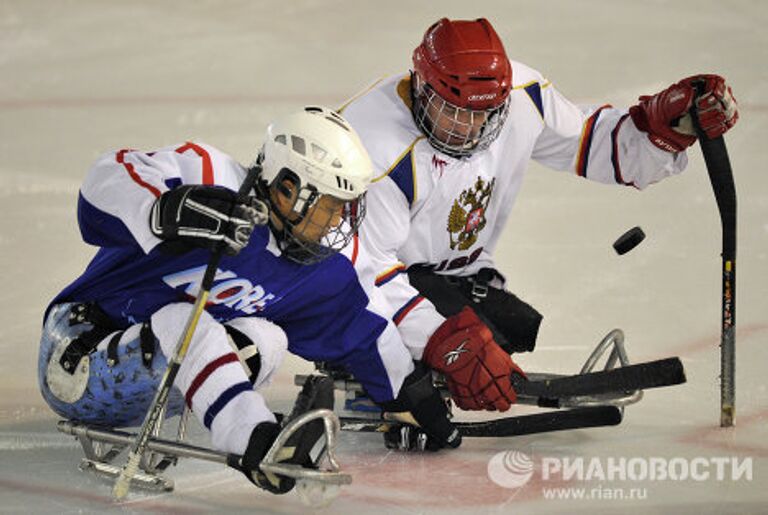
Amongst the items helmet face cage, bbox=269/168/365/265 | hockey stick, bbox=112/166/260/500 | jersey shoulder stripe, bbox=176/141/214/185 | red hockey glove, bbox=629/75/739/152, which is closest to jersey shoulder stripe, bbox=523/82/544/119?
red hockey glove, bbox=629/75/739/152

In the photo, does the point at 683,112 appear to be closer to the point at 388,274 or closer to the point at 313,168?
the point at 388,274

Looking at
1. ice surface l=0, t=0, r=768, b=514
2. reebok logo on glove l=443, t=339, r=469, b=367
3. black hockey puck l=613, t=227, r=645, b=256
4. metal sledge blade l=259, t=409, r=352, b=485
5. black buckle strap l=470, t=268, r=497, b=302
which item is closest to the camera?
Result: metal sledge blade l=259, t=409, r=352, b=485

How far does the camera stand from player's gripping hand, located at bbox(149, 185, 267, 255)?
3.32m

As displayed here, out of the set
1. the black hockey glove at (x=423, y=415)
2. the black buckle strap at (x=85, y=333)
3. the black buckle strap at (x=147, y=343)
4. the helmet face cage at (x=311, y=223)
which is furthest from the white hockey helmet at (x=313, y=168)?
the black hockey glove at (x=423, y=415)

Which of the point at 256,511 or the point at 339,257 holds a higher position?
the point at 339,257

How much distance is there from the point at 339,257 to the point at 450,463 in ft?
2.07

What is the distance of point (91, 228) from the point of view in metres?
3.76

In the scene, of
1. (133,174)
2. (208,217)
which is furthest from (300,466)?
(133,174)

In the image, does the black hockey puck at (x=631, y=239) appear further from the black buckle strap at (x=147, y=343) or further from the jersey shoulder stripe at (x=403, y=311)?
the black buckle strap at (x=147, y=343)

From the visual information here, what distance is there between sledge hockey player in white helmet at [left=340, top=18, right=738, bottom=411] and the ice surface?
32cm

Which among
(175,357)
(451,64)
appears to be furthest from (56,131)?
(175,357)

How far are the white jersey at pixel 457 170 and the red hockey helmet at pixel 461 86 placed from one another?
0.08m

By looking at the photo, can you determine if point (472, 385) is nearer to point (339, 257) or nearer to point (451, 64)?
point (339, 257)

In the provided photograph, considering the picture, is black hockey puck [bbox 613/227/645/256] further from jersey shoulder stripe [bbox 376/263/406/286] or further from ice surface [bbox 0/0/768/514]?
jersey shoulder stripe [bbox 376/263/406/286]
